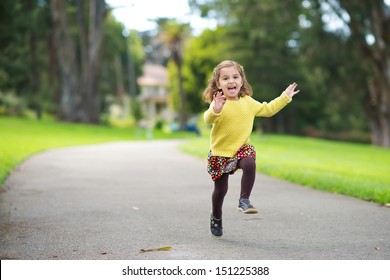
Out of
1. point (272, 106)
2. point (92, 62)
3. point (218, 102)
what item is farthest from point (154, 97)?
point (218, 102)

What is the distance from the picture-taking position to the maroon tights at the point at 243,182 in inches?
214

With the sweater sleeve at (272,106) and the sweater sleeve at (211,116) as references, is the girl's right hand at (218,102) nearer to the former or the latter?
the sweater sleeve at (211,116)

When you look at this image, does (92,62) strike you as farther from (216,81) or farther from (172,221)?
(216,81)

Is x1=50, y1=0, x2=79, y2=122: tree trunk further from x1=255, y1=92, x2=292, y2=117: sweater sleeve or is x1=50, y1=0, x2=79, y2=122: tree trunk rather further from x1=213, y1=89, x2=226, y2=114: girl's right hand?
x1=213, y1=89, x2=226, y2=114: girl's right hand

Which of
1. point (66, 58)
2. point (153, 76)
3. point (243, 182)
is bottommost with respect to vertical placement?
point (153, 76)

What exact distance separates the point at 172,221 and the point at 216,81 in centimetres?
183

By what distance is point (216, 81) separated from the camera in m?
5.47

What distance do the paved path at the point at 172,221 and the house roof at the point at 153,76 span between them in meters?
81.9

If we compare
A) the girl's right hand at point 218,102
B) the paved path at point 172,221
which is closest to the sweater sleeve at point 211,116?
the girl's right hand at point 218,102

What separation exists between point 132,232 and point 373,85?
29263mm

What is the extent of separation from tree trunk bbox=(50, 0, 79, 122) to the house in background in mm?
52339
